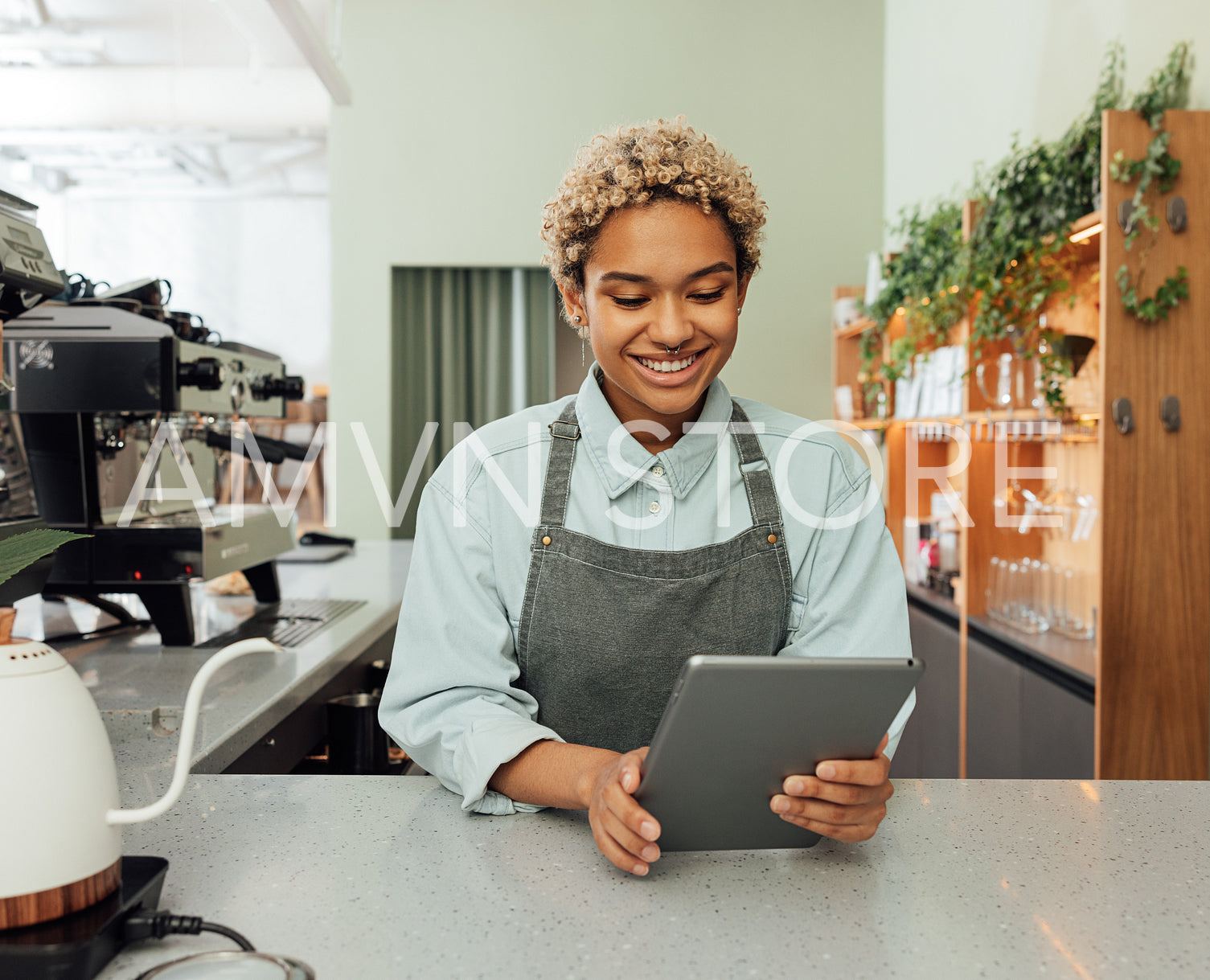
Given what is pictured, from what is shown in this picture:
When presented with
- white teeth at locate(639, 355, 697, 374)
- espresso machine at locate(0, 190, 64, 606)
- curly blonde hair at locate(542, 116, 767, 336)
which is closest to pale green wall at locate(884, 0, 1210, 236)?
curly blonde hair at locate(542, 116, 767, 336)

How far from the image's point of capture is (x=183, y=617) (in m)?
1.64

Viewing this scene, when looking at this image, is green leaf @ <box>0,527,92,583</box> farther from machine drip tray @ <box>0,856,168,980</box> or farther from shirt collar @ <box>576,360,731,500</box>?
shirt collar @ <box>576,360,731,500</box>

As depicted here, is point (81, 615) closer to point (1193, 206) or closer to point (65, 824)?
point (65, 824)

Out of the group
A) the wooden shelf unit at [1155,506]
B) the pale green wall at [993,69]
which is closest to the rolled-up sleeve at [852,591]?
A: the wooden shelf unit at [1155,506]

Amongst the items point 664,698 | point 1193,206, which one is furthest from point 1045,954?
point 1193,206

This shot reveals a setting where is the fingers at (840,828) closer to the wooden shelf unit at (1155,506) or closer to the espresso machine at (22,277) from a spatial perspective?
the espresso machine at (22,277)

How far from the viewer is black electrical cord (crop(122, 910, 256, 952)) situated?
0.65 meters

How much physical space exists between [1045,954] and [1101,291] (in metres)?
1.71

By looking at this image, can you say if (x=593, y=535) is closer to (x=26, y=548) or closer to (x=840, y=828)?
(x=840, y=828)

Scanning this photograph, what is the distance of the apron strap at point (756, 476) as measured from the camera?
3.48ft

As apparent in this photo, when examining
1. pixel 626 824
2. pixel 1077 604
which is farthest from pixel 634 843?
pixel 1077 604

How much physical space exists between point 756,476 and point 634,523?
146 mm

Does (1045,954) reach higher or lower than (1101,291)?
lower

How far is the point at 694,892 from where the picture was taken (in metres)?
0.74
